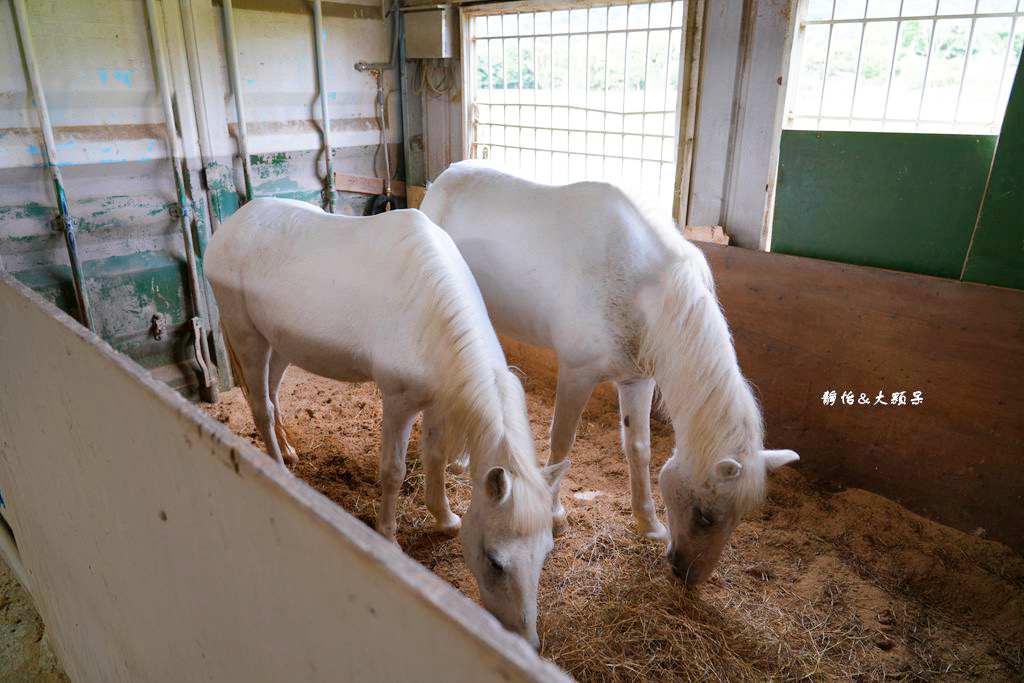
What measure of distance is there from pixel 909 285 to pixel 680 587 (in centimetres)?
174

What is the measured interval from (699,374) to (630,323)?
1.29ft

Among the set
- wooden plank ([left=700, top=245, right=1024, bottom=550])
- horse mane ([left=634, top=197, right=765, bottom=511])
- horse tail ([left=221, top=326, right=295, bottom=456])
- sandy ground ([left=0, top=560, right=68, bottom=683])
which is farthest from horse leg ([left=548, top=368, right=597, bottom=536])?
sandy ground ([left=0, top=560, right=68, bottom=683])

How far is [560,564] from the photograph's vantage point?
2609 millimetres

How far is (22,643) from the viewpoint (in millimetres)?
2408

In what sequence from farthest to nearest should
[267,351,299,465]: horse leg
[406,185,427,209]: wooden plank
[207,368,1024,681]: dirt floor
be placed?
[406,185,427,209]: wooden plank
[267,351,299,465]: horse leg
[207,368,1024,681]: dirt floor

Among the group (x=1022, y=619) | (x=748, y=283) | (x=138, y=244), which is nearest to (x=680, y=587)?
(x=1022, y=619)

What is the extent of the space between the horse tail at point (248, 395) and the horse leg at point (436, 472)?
42.7 inches

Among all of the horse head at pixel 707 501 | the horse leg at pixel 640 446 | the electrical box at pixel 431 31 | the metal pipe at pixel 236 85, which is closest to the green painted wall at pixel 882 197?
the horse leg at pixel 640 446

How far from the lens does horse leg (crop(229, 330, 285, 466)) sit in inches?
115

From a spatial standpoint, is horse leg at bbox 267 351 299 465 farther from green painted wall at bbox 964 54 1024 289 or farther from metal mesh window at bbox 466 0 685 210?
green painted wall at bbox 964 54 1024 289

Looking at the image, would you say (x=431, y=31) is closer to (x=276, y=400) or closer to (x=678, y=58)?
(x=678, y=58)

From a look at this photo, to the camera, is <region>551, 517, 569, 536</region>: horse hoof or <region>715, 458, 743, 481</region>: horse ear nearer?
<region>715, 458, 743, 481</region>: horse ear

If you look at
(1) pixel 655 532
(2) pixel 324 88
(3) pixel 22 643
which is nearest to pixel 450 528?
(1) pixel 655 532

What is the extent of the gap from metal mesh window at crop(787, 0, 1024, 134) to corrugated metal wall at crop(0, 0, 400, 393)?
3066 millimetres
